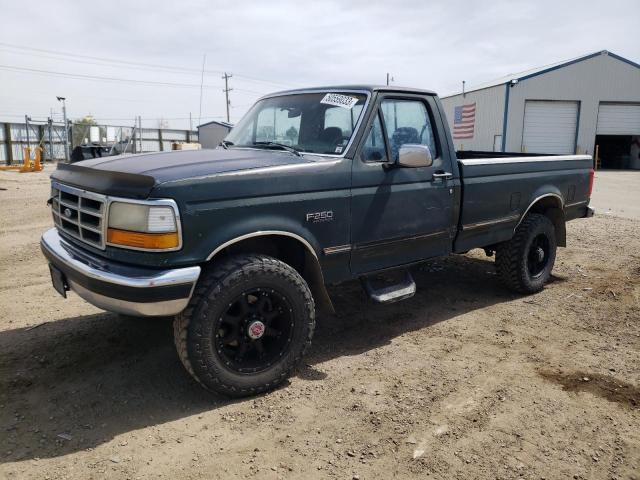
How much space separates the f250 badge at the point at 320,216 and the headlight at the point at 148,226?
98cm

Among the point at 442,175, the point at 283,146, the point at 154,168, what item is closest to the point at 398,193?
the point at 442,175

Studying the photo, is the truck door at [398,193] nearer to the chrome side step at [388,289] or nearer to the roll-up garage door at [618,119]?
the chrome side step at [388,289]

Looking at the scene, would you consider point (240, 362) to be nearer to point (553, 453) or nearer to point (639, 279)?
point (553, 453)

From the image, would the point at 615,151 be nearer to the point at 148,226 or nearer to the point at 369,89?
the point at 369,89

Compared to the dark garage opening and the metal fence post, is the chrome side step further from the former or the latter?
the dark garage opening

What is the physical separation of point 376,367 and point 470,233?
176 centimetres

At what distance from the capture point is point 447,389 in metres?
3.48

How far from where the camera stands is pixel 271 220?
331 cm

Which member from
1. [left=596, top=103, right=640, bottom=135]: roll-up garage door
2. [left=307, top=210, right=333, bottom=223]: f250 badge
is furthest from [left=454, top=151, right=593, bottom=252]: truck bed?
[left=596, top=103, right=640, bottom=135]: roll-up garage door

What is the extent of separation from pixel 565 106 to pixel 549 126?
58.0 inches

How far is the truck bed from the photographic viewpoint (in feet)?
15.5

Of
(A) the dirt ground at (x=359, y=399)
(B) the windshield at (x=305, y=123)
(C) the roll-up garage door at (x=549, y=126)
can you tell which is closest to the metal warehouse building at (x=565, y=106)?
(C) the roll-up garage door at (x=549, y=126)

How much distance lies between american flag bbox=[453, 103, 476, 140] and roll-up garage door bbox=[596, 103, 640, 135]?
23.1 ft

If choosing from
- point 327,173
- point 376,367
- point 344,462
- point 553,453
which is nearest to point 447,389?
point 376,367
